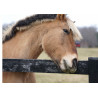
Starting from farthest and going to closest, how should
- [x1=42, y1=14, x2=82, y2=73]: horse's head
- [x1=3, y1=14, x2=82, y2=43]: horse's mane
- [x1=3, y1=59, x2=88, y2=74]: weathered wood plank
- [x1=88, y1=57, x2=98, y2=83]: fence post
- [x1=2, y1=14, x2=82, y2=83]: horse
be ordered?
[x1=3, y1=14, x2=82, y2=43]: horse's mane
[x1=2, y1=14, x2=82, y2=83]: horse
[x1=42, y1=14, x2=82, y2=73]: horse's head
[x1=3, y1=59, x2=88, y2=74]: weathered wood plank
[x1=88, y1=57, x2=98, y2=83]: fence post

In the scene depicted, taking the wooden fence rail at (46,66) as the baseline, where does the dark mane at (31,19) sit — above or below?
above

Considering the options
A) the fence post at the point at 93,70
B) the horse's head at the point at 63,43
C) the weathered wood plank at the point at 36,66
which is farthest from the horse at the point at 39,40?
the fence post at the point at 93,70

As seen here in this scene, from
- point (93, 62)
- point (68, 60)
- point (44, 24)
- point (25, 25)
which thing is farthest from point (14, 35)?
point (93, 62)

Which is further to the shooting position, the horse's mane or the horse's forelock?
the horse's mane

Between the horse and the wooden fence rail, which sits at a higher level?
the horse

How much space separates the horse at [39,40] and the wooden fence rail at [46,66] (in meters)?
0.15

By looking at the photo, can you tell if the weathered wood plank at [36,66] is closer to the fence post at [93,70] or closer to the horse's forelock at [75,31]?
the fence post at [93,70]

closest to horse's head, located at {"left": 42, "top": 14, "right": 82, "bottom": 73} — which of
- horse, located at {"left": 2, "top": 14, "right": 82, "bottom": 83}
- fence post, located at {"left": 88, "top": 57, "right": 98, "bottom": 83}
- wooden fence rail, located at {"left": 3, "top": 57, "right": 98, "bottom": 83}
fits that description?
horse, located at {"left": 2, "top": 14, "right": 82, "bottom": 83}

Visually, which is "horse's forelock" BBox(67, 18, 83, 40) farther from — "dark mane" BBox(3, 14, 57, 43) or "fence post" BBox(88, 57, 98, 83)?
"fence post" BBox(88, 57, 98, 83)

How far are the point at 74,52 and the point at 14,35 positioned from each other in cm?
114

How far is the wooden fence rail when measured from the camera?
1.99 m

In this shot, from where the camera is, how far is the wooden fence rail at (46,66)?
6.53 feet

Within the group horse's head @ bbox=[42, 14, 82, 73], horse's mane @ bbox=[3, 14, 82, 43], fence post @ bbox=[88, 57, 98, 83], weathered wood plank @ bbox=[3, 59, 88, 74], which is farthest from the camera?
horse's mane @ bbox=[3, 14, 82, 43]

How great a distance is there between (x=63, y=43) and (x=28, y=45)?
63 cm
